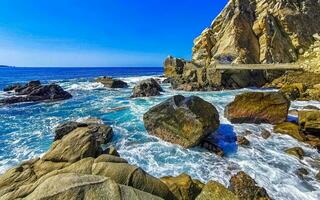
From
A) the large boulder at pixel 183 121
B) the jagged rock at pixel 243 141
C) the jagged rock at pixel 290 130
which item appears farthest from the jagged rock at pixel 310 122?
the large boulder at pixel 183 121

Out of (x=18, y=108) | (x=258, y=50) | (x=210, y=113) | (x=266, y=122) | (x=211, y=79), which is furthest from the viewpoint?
(x=258, y=50)

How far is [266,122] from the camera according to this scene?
17.4 metres

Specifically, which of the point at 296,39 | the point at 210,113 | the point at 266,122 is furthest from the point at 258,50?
the point at 210,113

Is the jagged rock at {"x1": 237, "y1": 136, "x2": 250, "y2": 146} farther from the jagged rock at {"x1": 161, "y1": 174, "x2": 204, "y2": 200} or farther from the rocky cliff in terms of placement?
the rocky cliff

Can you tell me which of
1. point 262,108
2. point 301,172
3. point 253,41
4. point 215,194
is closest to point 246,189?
point 215,194

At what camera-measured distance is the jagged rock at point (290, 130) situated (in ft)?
49.5

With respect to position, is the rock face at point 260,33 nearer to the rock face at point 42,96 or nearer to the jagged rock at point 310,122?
the rock face at point 42,96

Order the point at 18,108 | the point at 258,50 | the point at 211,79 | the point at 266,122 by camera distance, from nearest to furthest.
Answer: the point at 266,122
the point at 18,108
the point at 211,79
the point at 258,50

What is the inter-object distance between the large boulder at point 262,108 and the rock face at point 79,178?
37.5 ft

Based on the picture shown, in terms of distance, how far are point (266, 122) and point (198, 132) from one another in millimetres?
5970

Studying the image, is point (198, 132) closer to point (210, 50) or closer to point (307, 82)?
point (307, 82)

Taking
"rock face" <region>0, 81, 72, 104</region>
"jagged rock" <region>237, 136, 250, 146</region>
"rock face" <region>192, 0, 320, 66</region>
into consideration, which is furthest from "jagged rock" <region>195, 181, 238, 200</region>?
"rock face" <region>192, 0, 320, 66</region>

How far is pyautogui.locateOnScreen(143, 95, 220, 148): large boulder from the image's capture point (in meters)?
14.1

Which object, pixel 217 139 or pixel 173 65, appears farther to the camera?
pixel 173 65
